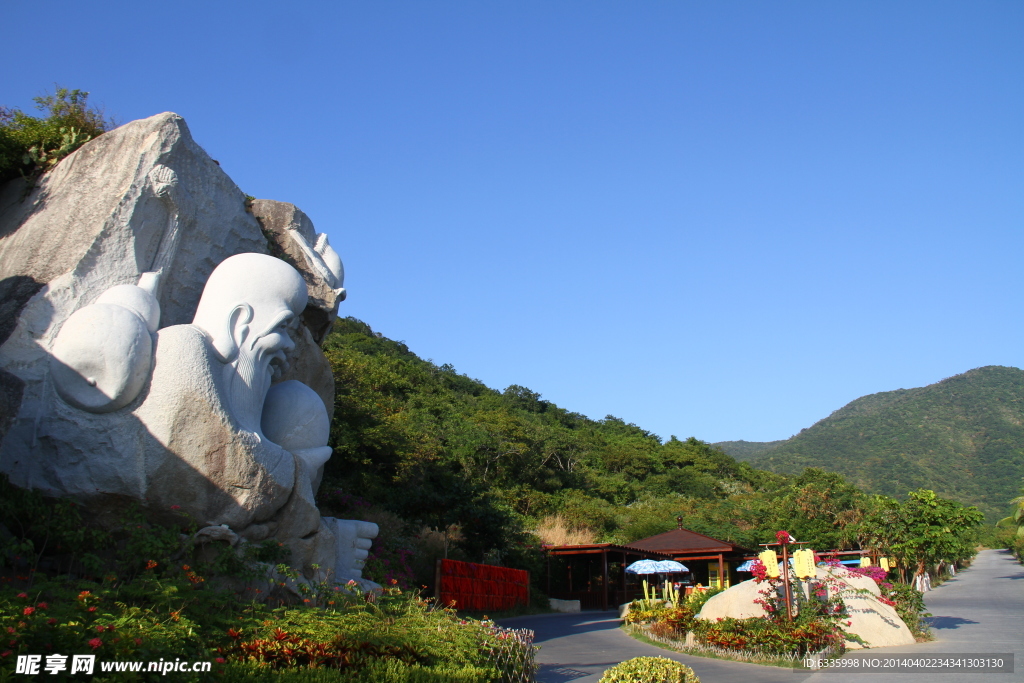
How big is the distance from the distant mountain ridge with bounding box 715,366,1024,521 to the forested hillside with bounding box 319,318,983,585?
28.9 m

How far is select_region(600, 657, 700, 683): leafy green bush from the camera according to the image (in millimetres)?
6367

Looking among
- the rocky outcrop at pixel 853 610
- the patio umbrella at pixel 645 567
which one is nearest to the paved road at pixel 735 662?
the rocky outcrop at pixel 853 610

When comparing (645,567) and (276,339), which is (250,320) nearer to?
(276,339)

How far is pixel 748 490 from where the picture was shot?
44188 millimetres

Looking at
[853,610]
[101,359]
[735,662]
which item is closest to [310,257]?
[101,359]

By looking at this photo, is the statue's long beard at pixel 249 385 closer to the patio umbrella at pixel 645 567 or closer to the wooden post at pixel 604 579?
the patio umbrella at pixel 645 567

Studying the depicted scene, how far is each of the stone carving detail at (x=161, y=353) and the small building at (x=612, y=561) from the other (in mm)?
14110

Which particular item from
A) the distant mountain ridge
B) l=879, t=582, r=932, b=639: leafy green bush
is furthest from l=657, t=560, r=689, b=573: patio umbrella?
the distant mountain ridge

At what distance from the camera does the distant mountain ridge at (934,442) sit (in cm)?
→ 6688

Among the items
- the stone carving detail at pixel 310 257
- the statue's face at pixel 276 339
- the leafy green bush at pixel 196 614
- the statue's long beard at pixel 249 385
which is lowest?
the leafy green bush at pixel 196 614

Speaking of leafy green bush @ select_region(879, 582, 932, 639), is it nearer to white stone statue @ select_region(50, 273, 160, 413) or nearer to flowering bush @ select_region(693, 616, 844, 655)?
flowering bush @ select_region(693, 616, 844, 655)

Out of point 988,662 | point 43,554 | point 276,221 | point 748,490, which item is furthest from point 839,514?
point 43,554

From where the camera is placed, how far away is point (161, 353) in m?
7.42

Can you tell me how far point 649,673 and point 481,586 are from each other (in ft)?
36.2
